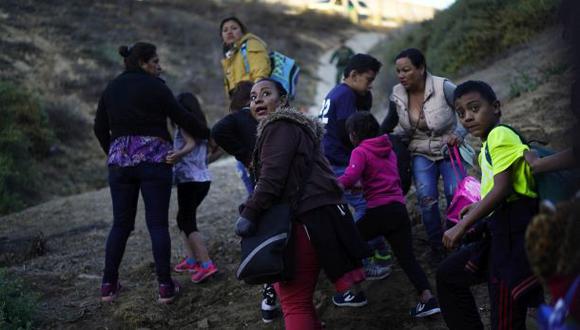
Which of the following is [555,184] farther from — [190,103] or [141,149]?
[190,103]

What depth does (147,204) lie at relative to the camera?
490 centimetres

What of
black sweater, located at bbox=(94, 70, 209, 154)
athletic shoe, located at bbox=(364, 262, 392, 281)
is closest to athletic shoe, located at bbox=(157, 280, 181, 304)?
black sweater, located at bbox=(94, 70, 209, 154)

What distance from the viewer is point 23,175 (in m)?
11.9

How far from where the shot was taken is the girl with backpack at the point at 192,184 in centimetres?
527

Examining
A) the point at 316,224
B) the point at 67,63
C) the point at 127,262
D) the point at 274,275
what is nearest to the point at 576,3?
the point at 316,224

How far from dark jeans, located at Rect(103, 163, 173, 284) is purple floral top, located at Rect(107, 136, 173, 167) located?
0.04 metres

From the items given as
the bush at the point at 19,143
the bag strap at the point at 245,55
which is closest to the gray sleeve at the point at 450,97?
the bag strap at the point at 245,55

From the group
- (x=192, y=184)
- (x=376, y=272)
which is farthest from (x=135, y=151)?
(x=376, y=272)

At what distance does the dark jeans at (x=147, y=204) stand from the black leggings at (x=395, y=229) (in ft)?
5.03

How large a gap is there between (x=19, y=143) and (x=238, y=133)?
30.0 feet

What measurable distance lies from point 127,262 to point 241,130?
2860mm

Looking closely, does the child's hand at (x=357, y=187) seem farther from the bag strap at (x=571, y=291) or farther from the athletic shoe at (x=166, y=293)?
the bag strap at (x=571, y=291)

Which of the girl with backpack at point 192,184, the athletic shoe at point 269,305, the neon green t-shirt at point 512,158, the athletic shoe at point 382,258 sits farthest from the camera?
the girl with backpack at point 192,184

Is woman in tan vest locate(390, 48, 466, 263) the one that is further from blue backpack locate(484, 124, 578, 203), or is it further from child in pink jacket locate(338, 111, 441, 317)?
blue backpack locate(484, 124, 578, 203)
